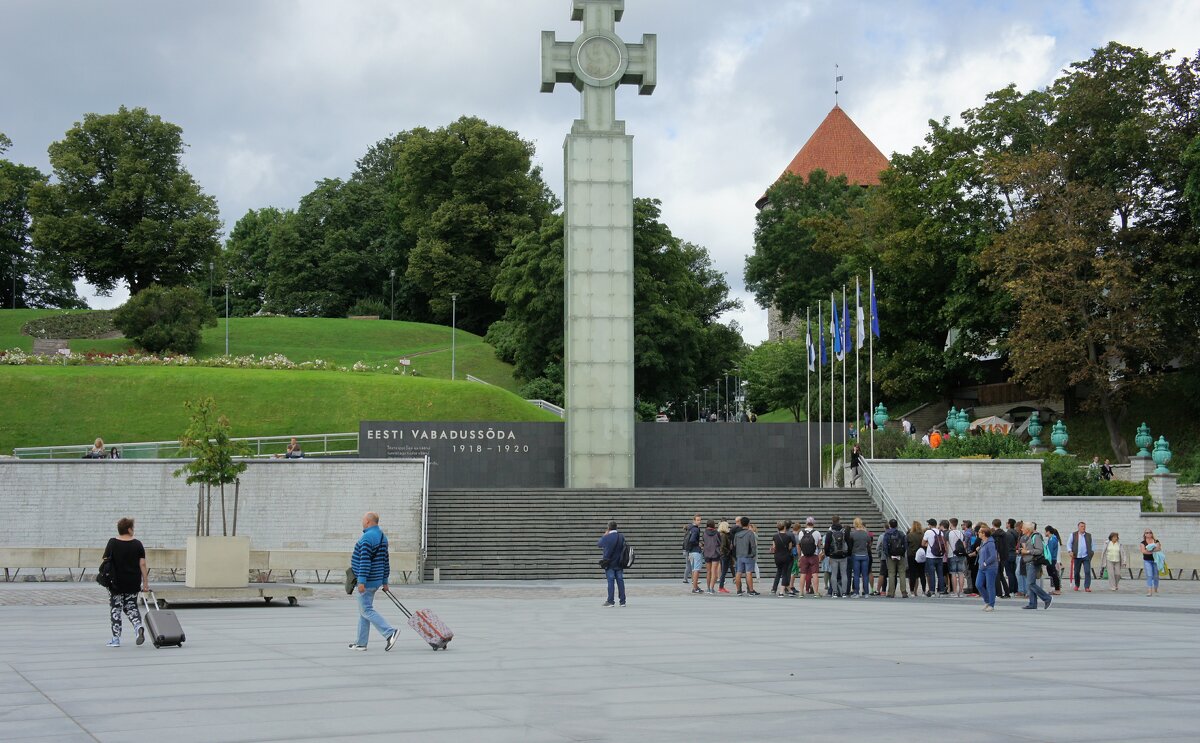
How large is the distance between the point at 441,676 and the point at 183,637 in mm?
3774

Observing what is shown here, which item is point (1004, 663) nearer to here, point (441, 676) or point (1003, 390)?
point (441, 676)

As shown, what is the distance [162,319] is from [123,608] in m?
53.8

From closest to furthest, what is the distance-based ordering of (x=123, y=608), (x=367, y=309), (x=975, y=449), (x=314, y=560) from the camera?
(x=123, y=608) → (x=314, y=560) → (x=975, y=449) → (x=367, y=309)

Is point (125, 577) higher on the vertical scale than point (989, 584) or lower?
higher

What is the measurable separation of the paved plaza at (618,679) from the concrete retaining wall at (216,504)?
547 inches

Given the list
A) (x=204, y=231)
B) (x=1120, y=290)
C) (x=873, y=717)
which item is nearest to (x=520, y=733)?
(x=873, y=717)

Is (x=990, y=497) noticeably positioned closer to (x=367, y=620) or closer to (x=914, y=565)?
(x=914, y=565)

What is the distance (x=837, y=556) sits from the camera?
23.0 m

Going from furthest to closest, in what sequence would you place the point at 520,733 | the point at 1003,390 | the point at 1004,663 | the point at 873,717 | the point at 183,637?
the point at 1003,390, the point at 183,637, the point at 1004,663, the point at 873,717, the point at 520,733

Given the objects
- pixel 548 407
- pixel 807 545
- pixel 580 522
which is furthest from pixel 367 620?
pixel 548 407

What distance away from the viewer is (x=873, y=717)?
8.31 m

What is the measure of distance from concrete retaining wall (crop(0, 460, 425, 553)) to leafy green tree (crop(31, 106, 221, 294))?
3953 cm

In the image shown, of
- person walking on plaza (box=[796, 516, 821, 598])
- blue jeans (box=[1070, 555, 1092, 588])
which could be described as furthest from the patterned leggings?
blue jeans (box=[1070, 555, 1092, 588])

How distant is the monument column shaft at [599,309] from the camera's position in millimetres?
36312
